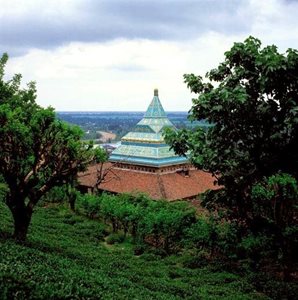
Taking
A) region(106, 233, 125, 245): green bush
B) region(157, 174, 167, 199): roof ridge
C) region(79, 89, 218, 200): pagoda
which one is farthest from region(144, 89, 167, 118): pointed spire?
region(106, 233, 125, 245): green bush

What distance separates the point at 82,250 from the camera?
18531 mm

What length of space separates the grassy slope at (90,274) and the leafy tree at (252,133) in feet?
9.07

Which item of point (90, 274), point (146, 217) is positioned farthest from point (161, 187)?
point (90, 274)

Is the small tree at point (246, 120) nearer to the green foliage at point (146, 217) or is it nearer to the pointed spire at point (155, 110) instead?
the green foliage at point (146, 217)

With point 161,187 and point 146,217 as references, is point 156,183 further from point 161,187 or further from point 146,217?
point 146,217

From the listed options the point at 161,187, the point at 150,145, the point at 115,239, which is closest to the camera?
the point at 115,239

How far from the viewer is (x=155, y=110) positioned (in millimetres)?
38688

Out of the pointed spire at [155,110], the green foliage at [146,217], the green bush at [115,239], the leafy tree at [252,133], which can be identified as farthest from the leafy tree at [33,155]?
the pointed spire at [155,110]

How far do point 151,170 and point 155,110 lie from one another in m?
6.29

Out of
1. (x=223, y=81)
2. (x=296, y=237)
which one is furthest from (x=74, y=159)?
(x=296, y=237)

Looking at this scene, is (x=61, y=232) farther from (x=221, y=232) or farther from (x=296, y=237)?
(x=296, y=237)

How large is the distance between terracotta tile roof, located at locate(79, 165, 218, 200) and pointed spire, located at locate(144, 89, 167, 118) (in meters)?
5.33

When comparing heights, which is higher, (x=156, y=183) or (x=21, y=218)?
(x=21, y=218)

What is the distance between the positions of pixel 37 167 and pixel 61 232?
7.65 metres
